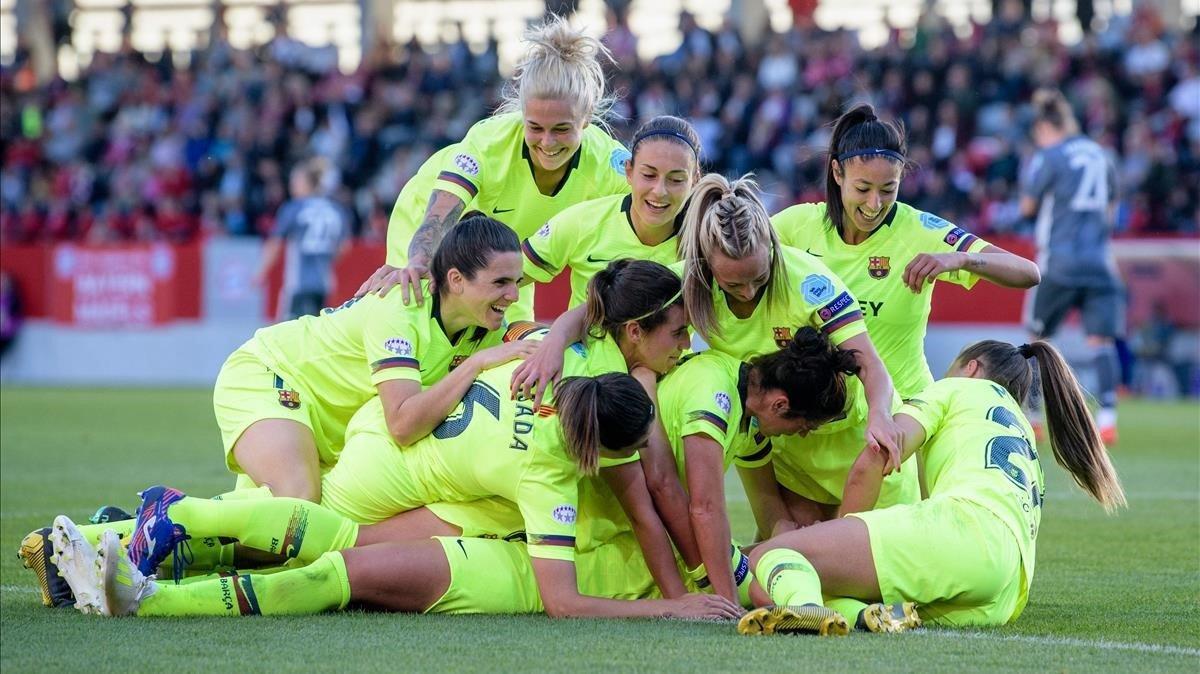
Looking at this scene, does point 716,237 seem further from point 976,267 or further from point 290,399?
point 290,399

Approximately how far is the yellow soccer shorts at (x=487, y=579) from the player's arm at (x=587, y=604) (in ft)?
0.75

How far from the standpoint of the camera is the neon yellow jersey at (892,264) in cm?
620

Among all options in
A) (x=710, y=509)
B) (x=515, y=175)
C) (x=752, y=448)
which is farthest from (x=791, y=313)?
(x=515, y=175)

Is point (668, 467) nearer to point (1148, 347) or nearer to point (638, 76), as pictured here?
point (1148, 347)

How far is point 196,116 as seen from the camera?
24.5 m

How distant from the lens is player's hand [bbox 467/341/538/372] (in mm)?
5398

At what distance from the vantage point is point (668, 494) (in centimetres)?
530

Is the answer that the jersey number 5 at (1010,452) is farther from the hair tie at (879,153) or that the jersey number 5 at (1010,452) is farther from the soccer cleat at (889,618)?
the hair tie at (879,153)

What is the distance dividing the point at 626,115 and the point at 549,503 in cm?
1556

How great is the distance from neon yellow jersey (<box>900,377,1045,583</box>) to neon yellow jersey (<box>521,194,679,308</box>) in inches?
45.9

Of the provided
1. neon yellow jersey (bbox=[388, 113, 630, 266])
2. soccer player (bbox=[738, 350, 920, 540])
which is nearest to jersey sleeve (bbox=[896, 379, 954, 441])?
soccer player (bbox=[738, 350, 920, 540])

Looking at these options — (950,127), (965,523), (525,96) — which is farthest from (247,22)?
(965,523)

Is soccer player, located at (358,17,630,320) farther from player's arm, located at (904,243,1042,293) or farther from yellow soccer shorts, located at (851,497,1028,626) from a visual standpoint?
yellow soccer shorts, located at (851,497,1028,626)

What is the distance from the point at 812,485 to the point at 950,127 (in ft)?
44.1
